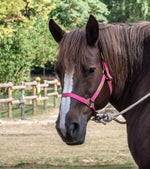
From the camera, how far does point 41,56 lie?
18656 mm

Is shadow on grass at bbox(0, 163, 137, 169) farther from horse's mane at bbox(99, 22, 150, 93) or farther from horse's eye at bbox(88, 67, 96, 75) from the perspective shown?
horse's eye at bbox(88, 67, 96, 75)

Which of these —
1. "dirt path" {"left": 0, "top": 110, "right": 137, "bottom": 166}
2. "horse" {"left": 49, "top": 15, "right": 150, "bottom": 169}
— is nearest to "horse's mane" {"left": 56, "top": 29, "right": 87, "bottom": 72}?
"horse" {"left": 49, "top": 15, "right": 150, "bottom": 169}

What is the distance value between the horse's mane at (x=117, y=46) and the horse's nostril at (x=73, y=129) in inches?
20.4

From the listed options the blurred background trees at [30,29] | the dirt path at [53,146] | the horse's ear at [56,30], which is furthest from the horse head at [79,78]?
the blurred background trees at [30,29]

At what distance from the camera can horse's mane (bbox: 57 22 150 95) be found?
2.97 m

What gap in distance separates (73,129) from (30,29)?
15.4 m

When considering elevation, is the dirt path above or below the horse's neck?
below

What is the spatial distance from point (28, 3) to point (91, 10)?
11.3m

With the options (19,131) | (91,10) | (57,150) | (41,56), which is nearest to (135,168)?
(57,150)

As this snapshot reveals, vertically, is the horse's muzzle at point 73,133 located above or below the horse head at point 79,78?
below

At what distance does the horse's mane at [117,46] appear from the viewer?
2969mm

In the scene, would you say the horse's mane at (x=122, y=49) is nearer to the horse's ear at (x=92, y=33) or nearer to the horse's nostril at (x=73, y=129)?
the horse's ear at (x=92, y=33)

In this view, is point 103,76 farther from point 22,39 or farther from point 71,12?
point 71,12

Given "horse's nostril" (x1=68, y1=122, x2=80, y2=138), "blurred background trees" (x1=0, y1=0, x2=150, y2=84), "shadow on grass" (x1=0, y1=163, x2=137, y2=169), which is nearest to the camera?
Answer: "horse's nostril" (x1=68, y1=122, x2=80, y2=138)
